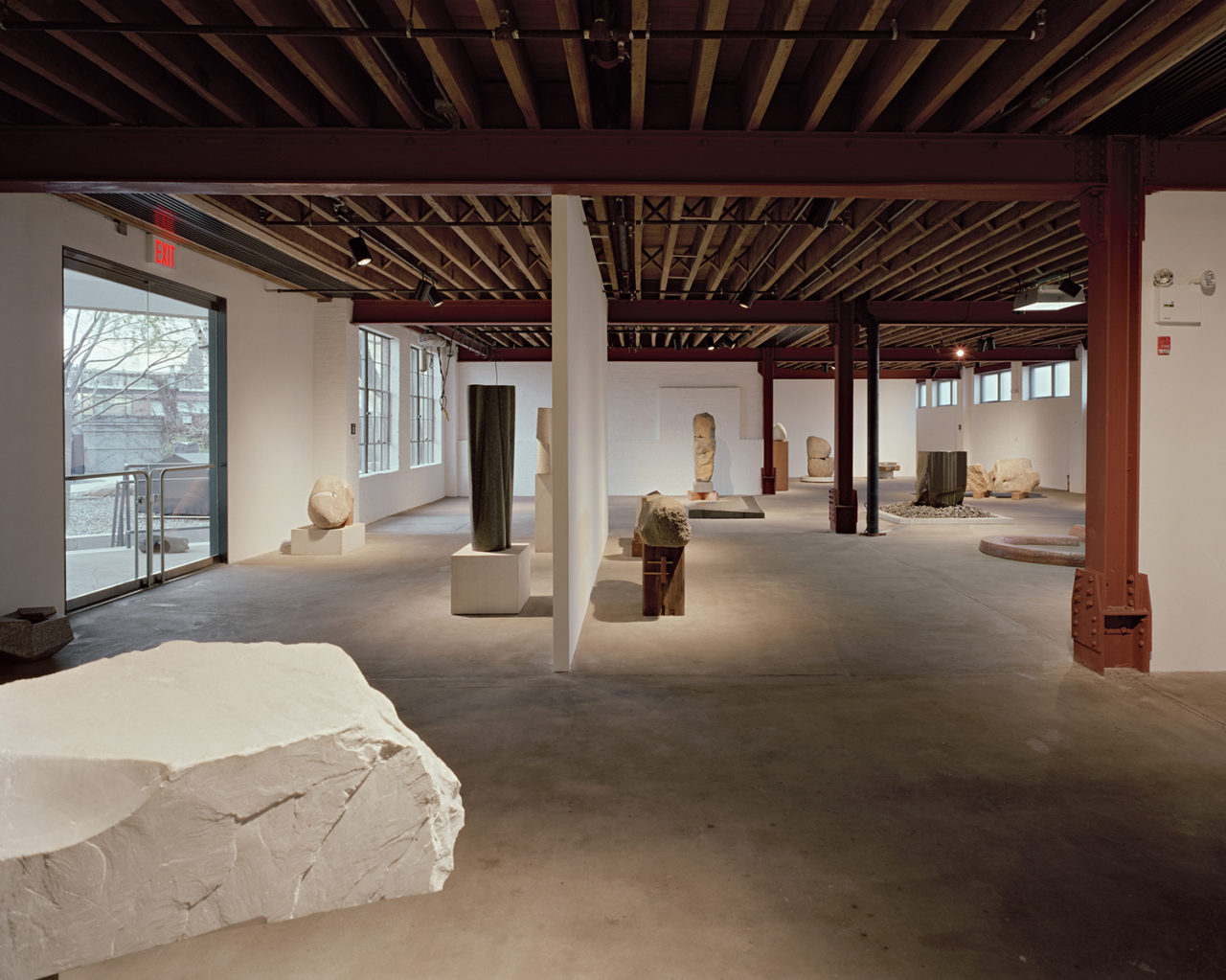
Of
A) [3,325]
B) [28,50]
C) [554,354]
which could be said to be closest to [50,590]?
[3,325]

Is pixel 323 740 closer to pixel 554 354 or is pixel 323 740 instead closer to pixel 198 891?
pixel 198 891

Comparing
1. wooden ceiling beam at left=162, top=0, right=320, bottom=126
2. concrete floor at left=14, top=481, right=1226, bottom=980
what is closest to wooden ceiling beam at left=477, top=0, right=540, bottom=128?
wooden ceiling beam at left=162, top=0, right=320, bottom=126

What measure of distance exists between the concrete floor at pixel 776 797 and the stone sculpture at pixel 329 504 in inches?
106

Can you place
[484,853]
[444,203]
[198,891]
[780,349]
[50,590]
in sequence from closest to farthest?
[198,891] < [484,853] < [50,590] < [444,203] < [780,349]

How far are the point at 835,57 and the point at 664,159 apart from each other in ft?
3.31

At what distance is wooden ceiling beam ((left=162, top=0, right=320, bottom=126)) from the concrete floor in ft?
9.84

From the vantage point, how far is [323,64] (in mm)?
3654

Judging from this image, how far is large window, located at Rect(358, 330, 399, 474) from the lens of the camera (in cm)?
1156

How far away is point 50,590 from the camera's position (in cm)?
544

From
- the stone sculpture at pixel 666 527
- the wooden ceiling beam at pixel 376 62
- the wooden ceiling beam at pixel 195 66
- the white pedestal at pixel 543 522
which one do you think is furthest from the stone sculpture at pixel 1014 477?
the wooden ceiling beam at pixel 195 66

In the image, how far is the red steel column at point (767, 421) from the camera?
16000 mm

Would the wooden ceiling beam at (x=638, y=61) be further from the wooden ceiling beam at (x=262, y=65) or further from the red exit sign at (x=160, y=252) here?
the red exit sign at (x=160, y=252)

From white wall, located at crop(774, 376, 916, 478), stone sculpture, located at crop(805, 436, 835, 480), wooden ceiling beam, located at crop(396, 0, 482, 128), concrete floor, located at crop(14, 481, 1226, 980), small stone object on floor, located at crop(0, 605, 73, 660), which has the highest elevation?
wooden ceiling beam, located at crop(396, 0, 482, 128)

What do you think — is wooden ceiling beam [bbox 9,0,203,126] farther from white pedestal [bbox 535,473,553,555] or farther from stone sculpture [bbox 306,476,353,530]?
white pedestal [bbox 535,473,553,555]
